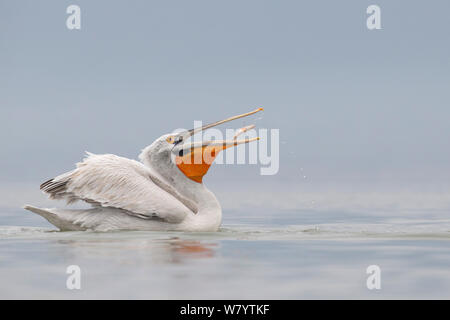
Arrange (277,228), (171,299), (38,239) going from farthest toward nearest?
(277,228), (38,239), (171,299)

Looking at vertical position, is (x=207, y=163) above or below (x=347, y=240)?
above

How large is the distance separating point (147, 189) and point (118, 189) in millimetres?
374

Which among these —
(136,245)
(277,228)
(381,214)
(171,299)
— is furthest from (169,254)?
(381,214)

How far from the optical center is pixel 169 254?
288 inches

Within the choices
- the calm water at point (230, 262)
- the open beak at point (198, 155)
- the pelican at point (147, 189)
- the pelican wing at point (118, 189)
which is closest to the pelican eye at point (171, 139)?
the pelican at point (147, 189)

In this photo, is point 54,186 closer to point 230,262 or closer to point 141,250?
point 141,250

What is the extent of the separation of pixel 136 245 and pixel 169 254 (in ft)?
2.78

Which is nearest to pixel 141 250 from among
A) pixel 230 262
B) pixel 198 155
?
pixel 230 262

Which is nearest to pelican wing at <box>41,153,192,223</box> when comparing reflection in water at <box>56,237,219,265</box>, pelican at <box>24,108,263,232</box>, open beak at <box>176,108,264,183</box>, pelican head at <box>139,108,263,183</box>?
pelican at <box>24,108,263,232</box>

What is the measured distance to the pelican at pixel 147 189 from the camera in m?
9.34

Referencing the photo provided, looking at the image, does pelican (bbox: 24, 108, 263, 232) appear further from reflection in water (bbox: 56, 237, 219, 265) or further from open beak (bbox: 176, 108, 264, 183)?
reflection in water (bbox: 56, 237, 219, 265)

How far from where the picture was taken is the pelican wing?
9281 mm

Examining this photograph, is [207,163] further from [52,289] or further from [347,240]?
[52,289]

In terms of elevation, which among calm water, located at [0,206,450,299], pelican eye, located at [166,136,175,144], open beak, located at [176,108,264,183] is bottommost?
calm water, located at [0,206,450,299]
